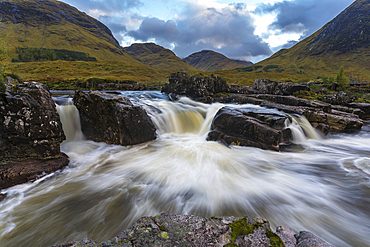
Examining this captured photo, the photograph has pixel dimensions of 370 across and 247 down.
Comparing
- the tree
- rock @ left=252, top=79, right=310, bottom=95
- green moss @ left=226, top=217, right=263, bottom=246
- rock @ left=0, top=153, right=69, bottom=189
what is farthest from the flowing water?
the tree

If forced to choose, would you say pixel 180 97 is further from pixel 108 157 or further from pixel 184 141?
pixel 108 157

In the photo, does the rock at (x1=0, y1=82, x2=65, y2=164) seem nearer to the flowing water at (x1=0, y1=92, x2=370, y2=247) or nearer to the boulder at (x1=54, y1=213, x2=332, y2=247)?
the flowing water at (x1=0, y1=92, x2=370, y2=247)

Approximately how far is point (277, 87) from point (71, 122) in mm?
26399

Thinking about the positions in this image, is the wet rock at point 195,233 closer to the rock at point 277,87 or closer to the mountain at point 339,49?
the rock at point 277,87

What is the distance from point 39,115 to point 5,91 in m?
1.38

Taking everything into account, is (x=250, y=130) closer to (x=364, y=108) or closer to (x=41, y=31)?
(x=364, y=108)

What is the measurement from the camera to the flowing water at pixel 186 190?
4504 millimetres

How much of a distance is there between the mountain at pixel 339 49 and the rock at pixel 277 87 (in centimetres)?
13624

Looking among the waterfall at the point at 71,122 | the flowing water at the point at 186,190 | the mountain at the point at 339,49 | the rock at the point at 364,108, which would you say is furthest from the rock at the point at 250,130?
the mountain at the point at 339,49

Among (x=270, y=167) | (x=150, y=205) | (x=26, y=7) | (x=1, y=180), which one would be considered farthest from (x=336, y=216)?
(x=26, y=7)

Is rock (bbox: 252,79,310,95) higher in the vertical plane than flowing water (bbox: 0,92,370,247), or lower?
higher

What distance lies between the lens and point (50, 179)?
669cm

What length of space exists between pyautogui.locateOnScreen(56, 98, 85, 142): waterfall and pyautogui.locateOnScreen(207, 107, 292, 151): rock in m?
9.71

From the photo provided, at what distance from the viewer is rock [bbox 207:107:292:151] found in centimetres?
1029
